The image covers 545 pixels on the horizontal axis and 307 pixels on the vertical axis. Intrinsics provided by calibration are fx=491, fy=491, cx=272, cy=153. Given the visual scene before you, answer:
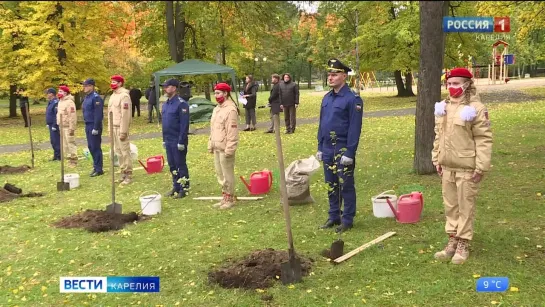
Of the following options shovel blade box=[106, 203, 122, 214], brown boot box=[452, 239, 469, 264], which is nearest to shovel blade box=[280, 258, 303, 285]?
brown boot box=[452, 239, 469, 264]

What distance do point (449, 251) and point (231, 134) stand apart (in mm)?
3810

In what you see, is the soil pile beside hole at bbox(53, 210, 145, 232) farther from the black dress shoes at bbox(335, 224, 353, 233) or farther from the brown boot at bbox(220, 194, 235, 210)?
the black dress shoes at bbox(335, 224, 353, 233)

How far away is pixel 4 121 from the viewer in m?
29.0

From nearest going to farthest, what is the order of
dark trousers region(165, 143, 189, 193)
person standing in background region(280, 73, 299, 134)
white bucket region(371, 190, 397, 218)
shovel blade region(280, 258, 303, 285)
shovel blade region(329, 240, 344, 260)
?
shovel blade region(280, 258, 303, 285) < shovel blade region(329, 240, 344, 260) < white bucket region(371, 190, 397, 218) < dark trousers region(165, 143, 189, 193) < person standing in background region(280, 73, 299, 134)

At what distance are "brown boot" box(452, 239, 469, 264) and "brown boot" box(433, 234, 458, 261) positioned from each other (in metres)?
0.11

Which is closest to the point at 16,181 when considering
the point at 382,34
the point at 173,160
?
the point at 173,160

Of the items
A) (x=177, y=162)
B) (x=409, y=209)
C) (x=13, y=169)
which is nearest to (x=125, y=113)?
(x=177, y=162)

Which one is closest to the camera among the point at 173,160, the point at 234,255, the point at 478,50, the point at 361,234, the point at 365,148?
the point at 234,255

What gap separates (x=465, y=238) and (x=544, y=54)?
50.2 meters

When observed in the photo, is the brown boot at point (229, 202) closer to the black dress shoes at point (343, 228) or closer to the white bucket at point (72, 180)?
the black dress shoes at point (343, 228)

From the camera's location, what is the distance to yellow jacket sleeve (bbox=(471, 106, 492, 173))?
15.4 ft

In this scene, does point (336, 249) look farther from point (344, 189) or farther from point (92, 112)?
point (92, 112)

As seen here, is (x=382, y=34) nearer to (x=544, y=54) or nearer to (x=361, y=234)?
(x=361, y=234)

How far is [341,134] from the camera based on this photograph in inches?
238
